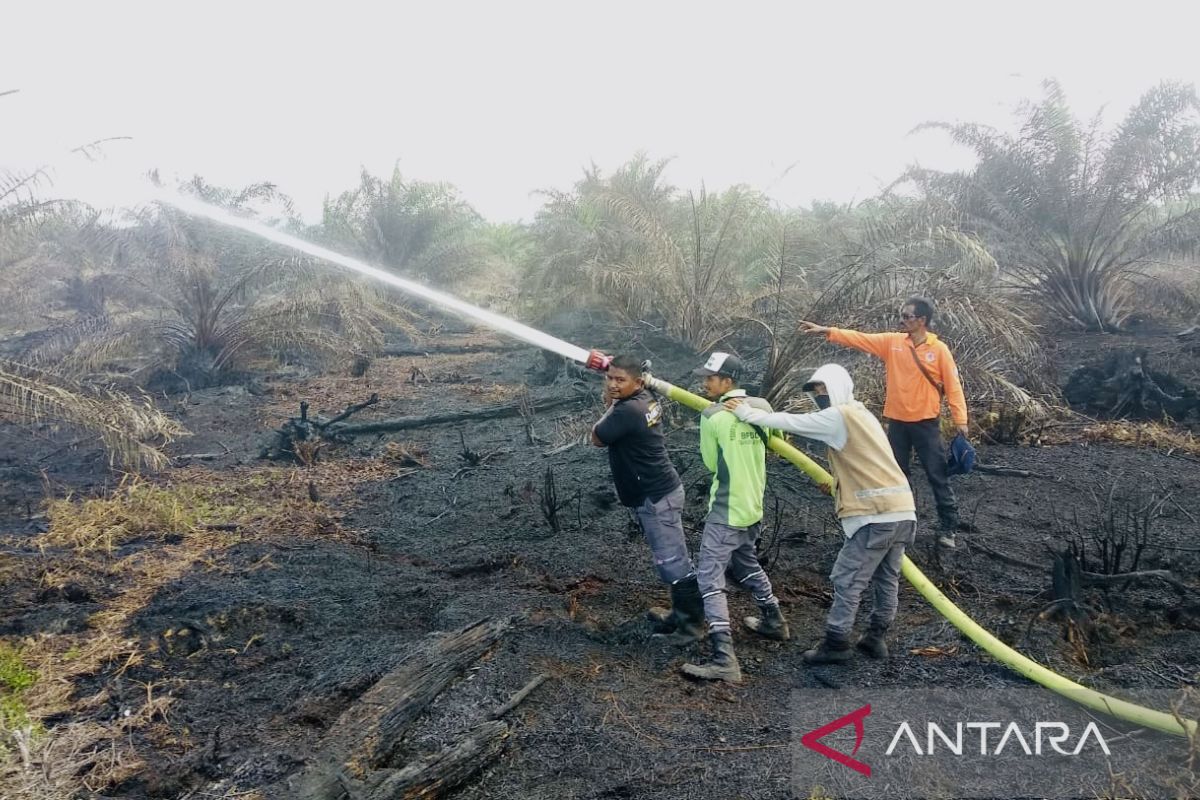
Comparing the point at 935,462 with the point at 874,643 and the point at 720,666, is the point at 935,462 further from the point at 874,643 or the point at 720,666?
the point at 720,666

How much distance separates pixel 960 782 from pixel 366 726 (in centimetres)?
243

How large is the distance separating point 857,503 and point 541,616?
1.91 meters

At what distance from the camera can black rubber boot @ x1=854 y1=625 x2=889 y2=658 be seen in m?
3.92

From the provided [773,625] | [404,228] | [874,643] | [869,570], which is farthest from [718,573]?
[404,228]

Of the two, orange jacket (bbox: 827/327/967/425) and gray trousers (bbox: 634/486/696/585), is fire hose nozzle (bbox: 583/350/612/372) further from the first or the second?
orange jacket (bbox: 827/327/967/425)

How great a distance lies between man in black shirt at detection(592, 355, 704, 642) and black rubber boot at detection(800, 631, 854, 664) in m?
0.65

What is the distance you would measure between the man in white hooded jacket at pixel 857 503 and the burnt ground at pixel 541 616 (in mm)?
229

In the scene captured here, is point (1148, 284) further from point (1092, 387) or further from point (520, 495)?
point (520, 495)

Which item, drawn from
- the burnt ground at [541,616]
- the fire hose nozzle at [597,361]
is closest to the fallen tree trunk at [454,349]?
the burnt ground at [541,616]

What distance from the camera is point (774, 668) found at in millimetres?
3973

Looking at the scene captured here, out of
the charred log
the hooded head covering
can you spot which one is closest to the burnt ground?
the charred log

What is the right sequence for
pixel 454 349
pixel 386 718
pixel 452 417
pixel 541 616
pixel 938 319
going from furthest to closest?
pixel 454 349 → pixel 452 417 → pixel 938 319 → pixel 541 616 → pixel 386 718

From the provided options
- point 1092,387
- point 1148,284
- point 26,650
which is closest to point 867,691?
point 26,650

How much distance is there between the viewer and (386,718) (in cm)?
329
